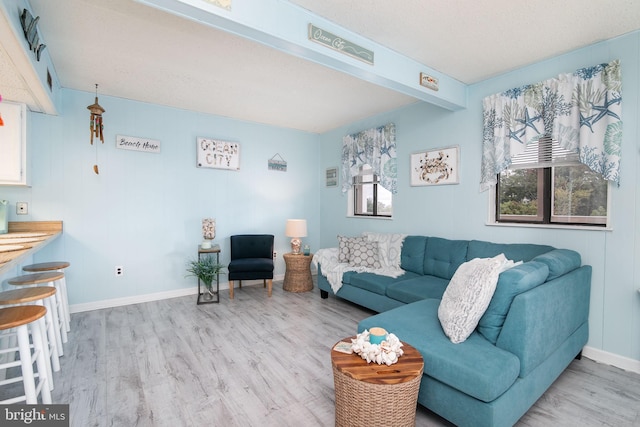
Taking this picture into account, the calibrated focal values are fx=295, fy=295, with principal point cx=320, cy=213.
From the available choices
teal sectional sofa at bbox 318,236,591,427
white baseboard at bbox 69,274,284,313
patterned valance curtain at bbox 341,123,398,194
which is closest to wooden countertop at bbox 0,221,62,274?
white baseboard at bbox 69,274,284,313

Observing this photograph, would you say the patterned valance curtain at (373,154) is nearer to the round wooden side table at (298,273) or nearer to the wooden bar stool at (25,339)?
the round wooden side table at (298,273)

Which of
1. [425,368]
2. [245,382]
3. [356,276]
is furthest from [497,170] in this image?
[245,382]

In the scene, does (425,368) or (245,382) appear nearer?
(425,368)

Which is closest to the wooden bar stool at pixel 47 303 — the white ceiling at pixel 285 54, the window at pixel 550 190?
the white ceiling at pixel 285 54

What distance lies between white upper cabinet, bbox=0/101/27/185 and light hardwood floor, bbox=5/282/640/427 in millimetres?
1611

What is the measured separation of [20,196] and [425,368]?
4326 mm

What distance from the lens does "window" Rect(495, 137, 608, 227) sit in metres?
2.53

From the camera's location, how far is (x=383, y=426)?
146cm

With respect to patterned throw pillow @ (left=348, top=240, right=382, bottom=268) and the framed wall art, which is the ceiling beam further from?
the framed wall art

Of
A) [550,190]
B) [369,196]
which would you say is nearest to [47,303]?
[369,196]

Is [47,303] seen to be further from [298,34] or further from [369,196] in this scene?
[369,196]

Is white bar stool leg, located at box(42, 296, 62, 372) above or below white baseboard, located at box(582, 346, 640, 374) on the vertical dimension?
above

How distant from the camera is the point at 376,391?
1420mm

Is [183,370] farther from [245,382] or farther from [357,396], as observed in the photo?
[357,396]
